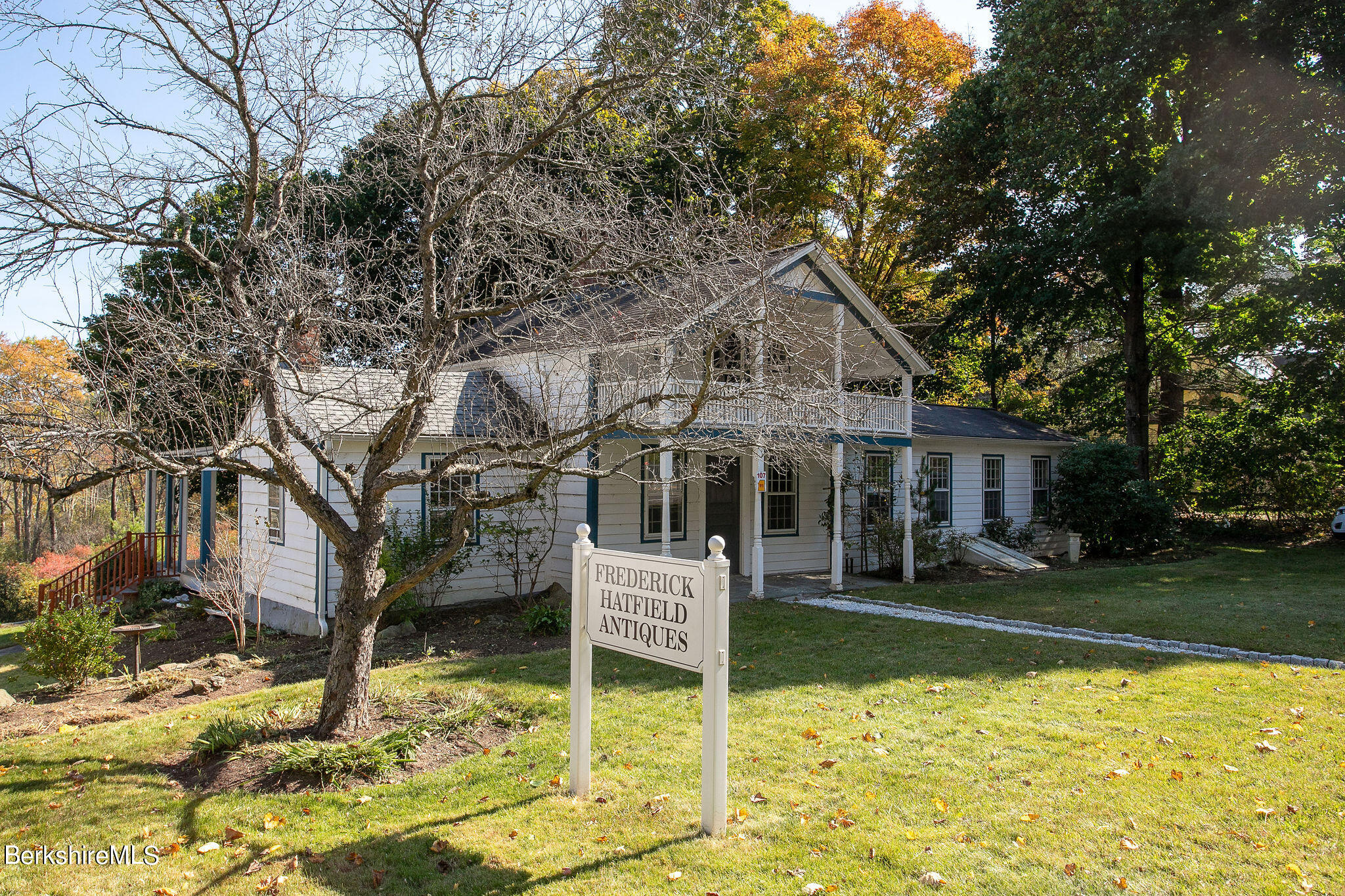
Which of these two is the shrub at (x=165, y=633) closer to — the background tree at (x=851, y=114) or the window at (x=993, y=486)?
the window at (x=993, y=486)

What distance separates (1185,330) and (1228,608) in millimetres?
15061

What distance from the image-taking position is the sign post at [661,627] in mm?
4363

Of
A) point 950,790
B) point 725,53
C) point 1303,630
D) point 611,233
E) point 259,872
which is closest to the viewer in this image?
point 259,872

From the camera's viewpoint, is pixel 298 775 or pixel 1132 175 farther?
pixel 1132 175

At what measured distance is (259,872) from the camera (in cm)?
401

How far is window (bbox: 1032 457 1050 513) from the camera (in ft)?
69.6

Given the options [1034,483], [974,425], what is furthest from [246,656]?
[1034,483]

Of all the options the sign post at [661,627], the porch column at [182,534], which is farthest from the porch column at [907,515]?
the porch column at [182,534]

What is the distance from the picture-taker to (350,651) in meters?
5.83

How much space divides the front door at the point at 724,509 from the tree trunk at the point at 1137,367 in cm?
1354

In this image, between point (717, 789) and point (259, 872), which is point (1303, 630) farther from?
point (259, 872)

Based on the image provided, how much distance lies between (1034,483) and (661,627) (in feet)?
63.3

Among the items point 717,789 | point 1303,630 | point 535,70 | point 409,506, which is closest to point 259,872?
point 717,789

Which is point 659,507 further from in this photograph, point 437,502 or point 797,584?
point 437,502
